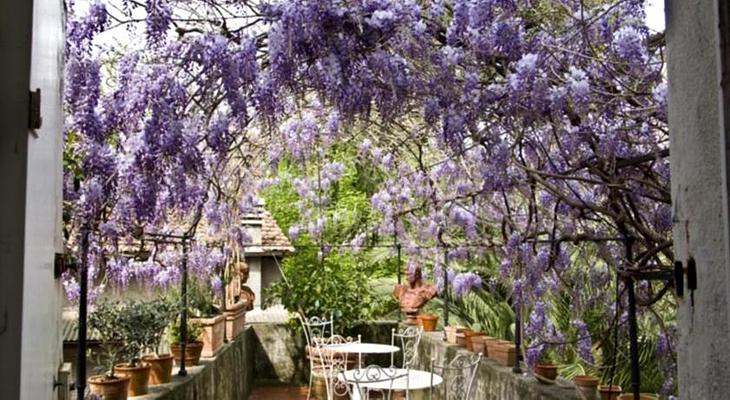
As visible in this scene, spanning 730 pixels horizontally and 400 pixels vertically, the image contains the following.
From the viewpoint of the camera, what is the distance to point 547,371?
4.85 m

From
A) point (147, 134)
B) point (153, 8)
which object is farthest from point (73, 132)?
point (153, 8)

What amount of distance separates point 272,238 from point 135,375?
8.77 metres

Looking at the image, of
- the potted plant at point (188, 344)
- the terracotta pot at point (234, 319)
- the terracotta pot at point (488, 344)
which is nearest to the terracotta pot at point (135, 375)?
the potted plant at point (188, 344)

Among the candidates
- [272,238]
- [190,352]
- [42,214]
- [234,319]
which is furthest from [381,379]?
[272,238]

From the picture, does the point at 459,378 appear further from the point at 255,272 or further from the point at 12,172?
the point at 255,272

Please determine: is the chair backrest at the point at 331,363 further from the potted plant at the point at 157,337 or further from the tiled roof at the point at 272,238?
the tiled roof at the point at 272,238

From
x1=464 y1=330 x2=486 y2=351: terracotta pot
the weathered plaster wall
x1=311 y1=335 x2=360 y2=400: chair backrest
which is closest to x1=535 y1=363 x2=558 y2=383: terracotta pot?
x1=464 y1=330 x2=486 y2=351: terracotta pot

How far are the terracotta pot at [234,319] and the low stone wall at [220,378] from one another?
91 millimetres

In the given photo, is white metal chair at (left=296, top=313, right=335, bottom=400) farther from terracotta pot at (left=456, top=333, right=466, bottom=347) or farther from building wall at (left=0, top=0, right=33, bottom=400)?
building wall at (left=0, top=0, right=33, bottom=400)

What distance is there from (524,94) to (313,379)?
6.38 metres

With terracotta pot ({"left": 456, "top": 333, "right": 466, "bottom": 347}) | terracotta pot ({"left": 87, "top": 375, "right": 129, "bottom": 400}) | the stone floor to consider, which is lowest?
the stone floor

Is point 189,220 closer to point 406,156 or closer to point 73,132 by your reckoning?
point 406,156

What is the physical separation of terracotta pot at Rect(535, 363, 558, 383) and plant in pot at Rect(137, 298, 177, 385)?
2458 mm

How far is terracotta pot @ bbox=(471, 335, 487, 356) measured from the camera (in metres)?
6.48
